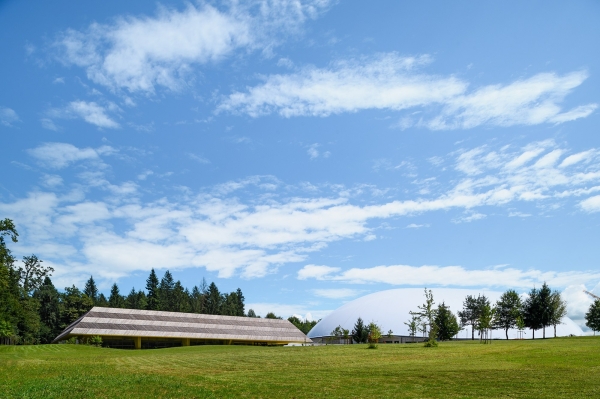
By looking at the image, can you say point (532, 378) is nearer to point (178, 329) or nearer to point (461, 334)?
point (178, 329)

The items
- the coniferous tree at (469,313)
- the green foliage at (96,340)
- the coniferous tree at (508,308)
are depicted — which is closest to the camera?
the green foliage at (96,340)

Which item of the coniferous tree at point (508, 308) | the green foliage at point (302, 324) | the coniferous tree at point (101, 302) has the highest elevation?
the coniferous tree at point (508, 308)

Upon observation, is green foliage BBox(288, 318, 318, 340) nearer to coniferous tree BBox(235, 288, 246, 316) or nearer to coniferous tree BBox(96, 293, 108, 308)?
coniferous tree BBox(235, 288, 246, 316)

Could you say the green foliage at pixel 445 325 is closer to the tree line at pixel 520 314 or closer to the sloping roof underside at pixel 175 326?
the tree line at pixel 520 314

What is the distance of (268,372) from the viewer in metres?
27.6

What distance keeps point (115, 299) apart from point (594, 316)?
120m

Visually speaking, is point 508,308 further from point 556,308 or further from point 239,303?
point 239,303

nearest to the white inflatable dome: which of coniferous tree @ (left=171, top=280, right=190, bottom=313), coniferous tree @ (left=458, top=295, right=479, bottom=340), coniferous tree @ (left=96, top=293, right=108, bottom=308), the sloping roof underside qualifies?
coniferous tree @ (left=458, top=295, right=479, bottom=340)

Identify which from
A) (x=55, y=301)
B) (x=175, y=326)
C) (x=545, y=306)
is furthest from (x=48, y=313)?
(x=545, y=306)

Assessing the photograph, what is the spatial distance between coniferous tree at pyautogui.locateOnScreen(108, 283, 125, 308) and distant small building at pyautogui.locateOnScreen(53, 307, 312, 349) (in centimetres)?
5654

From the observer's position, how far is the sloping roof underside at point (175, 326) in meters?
74.1

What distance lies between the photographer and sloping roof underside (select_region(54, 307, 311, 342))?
74062 mm

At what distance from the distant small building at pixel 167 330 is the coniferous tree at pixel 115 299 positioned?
56542mm

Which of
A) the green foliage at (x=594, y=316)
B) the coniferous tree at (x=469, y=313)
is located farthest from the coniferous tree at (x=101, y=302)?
the green foliage at (x=594, y=316)
